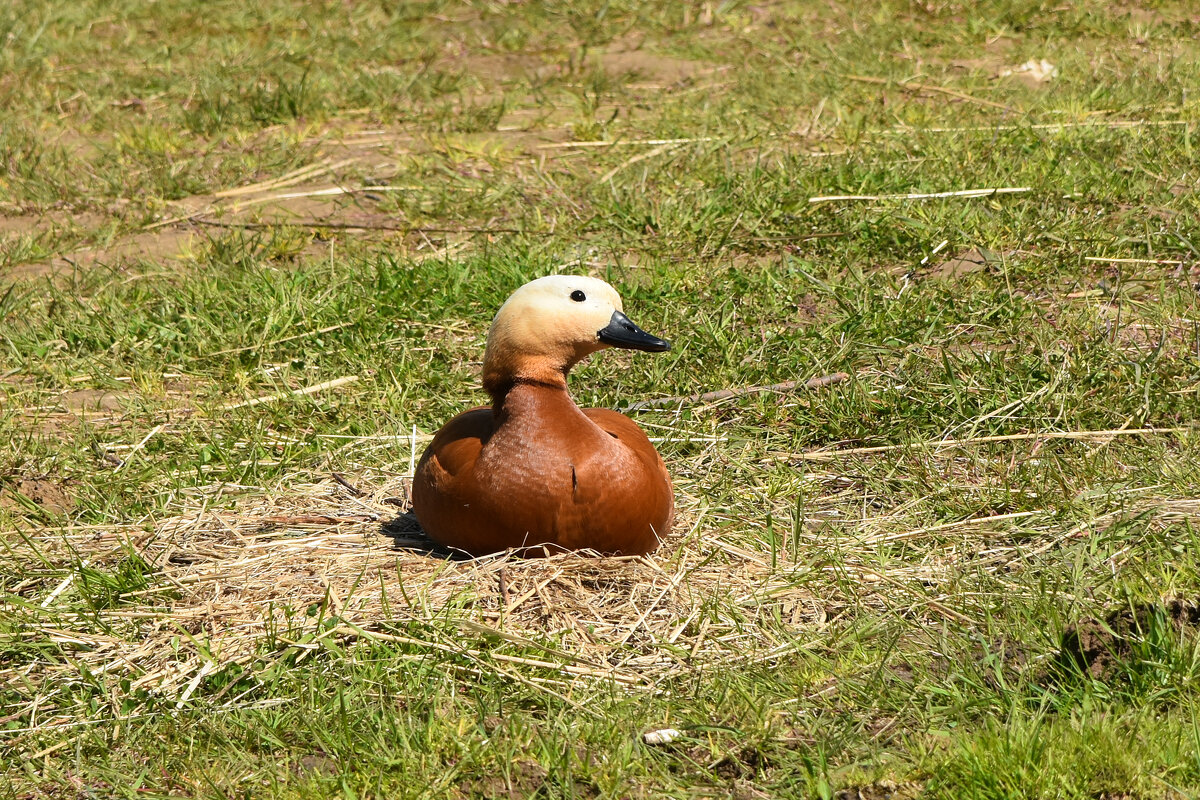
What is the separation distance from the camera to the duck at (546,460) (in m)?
3.35

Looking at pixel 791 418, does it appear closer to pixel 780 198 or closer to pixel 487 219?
pixel 780 198

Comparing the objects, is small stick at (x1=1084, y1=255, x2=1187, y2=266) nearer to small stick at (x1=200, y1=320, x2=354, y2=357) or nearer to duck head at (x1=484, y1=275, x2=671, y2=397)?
duck head at (x1=484, y1=275, x2=671, y2=397)

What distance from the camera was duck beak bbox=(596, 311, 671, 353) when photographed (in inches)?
134

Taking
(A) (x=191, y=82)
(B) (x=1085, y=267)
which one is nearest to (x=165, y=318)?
(A) (x=191, y=82)

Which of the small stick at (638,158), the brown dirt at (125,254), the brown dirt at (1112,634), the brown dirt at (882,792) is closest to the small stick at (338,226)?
the brown dirt at (125,254)

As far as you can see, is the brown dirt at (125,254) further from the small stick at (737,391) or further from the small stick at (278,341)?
the small stick at (737,391)

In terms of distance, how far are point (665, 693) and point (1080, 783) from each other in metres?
0.91

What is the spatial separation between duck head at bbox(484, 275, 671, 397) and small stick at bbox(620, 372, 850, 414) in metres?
1.16

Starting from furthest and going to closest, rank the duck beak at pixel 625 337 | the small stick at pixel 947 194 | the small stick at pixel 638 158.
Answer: the small stick at pixel 638 158 → the small stick at pixel 947 194 → the duck beak at pixel 625 337

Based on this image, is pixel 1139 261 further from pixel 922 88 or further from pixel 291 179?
pixel 291 179

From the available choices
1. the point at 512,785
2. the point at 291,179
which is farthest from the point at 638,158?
the point at 512,785

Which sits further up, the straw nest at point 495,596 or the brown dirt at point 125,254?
the brown dirt at point 125,254

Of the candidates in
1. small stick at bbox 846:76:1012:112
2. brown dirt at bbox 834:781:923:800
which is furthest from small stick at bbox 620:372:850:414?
small stick at bbox 846:76:1012:112

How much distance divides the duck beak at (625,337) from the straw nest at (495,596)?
0.58 metres
